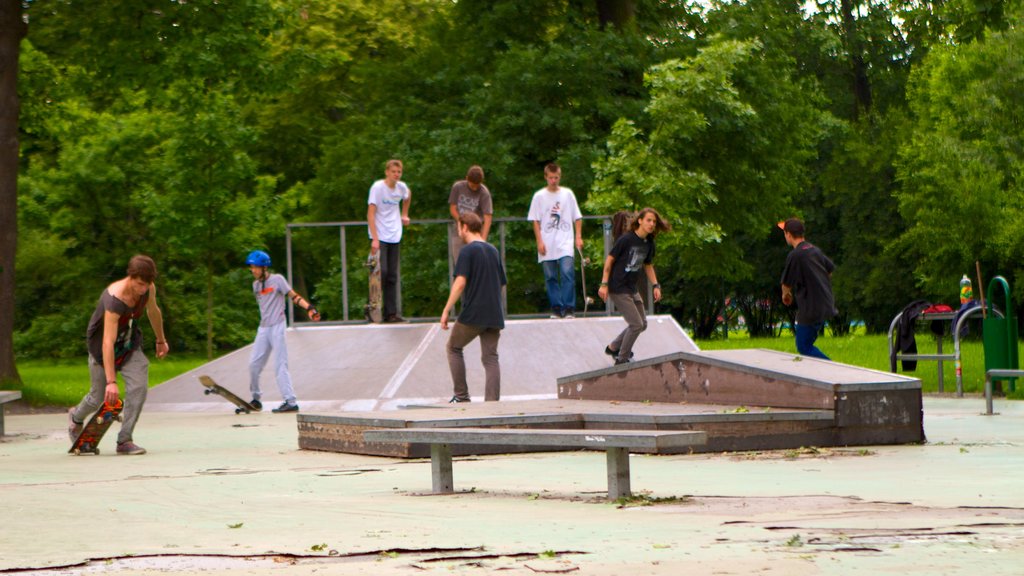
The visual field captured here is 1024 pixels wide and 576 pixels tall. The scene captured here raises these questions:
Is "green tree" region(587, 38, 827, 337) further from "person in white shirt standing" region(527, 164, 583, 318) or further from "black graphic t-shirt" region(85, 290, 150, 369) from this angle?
"black graphic t-shirt" region(85, 290, 150, 369)

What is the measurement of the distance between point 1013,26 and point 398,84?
15.9 m

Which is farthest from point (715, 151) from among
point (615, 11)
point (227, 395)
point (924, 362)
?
point (227, 395)

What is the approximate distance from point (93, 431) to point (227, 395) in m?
5.00

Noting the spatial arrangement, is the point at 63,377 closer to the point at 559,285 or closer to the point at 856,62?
the point at 559,285

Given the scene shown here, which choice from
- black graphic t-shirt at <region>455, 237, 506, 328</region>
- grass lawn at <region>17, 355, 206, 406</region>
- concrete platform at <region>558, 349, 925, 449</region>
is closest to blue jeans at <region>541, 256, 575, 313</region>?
black graphic t-shirt at <region>455, 237, 506, 328</region>

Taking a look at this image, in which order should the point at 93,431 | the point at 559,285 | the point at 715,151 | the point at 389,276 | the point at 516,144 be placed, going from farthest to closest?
the point at 715,151 → the point at 516,144 → the point at 559,285 → the point at 389,276 → the point at 93,431

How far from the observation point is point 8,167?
2217 centimetres

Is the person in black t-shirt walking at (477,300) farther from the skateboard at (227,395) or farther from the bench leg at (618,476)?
the bench leg at (618,476)

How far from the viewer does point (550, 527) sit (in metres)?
7.13

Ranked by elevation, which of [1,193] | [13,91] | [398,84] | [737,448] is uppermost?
[398,84]

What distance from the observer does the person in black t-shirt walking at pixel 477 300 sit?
1430 cm

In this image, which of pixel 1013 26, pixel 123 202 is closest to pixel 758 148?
pixel 1013 26

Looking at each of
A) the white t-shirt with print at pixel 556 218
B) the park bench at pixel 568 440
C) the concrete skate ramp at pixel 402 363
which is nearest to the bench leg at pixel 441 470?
the park bench at pixel 568 440

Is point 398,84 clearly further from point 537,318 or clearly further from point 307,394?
point 307,394
